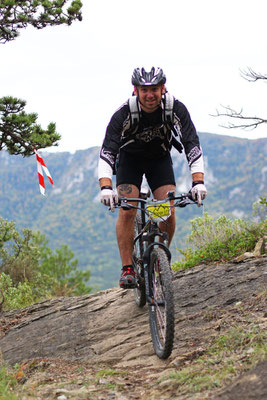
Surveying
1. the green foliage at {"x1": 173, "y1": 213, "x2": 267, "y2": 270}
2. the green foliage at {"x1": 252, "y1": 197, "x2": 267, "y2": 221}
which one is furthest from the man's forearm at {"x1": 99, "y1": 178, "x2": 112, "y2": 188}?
the green foliage at {"x1": 252, "y1": 197, "x2": 267, "y2": 221}

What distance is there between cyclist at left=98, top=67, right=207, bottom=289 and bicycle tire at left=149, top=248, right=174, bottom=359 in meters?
0.58

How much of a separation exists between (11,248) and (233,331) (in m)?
14.5

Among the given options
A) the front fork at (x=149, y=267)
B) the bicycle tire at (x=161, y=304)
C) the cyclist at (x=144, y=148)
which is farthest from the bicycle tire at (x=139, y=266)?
the bicycle tire at (x=161, y=304)

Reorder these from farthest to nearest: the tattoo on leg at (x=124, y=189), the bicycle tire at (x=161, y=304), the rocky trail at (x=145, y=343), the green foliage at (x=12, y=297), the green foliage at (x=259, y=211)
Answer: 1. the green foliage at (x=12, y=297)
2. the green foliage at (x=259, y=211)
3. the tattoo on leg at (x=124, y=189)
4. the bicycle tire at (x=161, y=304)
5. the rocky trail at (x=145, y=343)

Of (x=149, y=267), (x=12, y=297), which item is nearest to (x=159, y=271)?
(x=149, y=267)

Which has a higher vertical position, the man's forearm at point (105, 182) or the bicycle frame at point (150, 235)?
the man's forearm at point (105, 182)

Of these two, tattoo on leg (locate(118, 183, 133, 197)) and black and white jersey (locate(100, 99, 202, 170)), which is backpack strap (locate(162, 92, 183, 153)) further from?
tattoo on leg (locate(118, 183, 133, 197))

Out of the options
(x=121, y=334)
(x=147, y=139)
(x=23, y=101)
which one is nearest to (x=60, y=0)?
(x=23, y=101)

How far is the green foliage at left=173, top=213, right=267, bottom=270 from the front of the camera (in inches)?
331

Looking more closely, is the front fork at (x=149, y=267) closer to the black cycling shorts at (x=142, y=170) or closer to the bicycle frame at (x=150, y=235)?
the bicycle frame at (x=150, y=235)

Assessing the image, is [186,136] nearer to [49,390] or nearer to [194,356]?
[194,356]

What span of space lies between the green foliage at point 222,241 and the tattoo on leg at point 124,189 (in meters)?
3.04

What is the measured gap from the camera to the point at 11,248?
18203 mm

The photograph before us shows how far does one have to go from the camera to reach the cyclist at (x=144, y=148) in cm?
526
